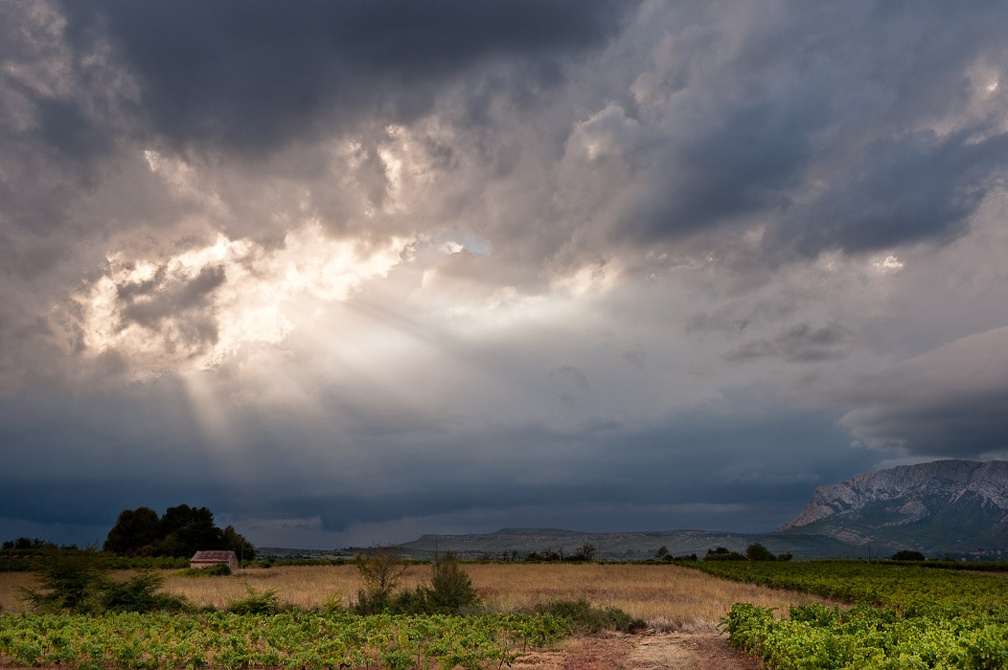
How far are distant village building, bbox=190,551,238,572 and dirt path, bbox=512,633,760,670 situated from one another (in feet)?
208

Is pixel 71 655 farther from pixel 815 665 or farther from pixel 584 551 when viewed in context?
pixel 584 551

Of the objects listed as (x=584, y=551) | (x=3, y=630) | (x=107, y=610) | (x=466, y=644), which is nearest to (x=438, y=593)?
(x=466, y=644)

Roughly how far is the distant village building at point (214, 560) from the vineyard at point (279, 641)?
5745 centimetres

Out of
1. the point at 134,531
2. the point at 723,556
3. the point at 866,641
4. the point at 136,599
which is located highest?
the point at 134,531

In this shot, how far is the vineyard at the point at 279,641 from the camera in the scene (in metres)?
16.3

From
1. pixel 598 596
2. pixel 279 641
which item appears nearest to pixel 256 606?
pixel 279 641

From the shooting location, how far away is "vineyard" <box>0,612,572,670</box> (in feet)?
53.6

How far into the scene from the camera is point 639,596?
40.9 metres

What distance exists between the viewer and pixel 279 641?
697 inches

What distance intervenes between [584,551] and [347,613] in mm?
89700

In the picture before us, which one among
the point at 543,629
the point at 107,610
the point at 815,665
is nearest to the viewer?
the point at 815,665

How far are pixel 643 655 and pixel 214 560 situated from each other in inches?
2727

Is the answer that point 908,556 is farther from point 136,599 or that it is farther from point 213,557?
point 136,599

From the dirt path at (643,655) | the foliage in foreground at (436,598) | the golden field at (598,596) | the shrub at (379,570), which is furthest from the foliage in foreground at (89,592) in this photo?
the dirt path at (643,655)
